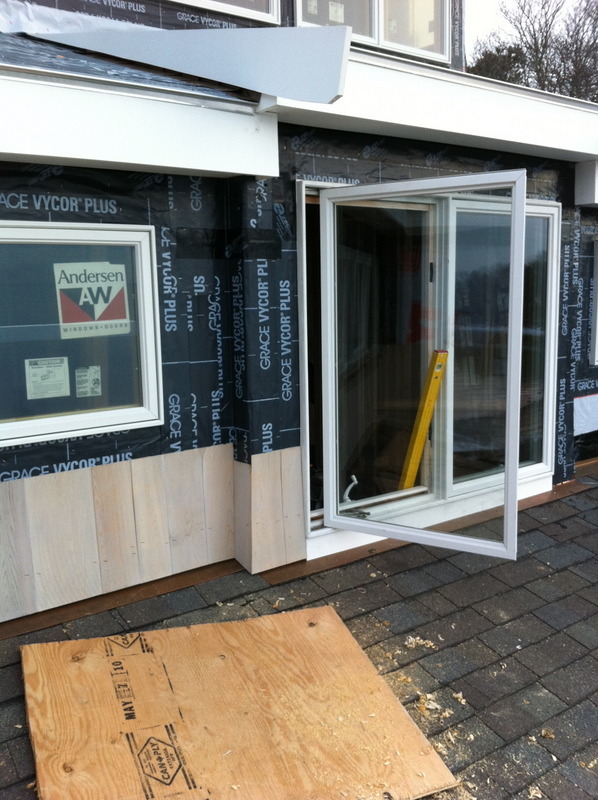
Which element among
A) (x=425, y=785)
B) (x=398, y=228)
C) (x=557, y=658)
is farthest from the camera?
(x=398, y=228)

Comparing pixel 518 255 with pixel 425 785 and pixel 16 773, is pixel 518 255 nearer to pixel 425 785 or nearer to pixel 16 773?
pixel 425 785

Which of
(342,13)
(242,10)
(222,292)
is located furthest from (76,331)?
(342,13)

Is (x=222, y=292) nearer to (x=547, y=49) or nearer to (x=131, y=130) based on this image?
(x=131, y=130)

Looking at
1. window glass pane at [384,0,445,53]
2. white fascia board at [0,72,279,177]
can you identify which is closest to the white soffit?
white fascia board at [0,72,279,177]

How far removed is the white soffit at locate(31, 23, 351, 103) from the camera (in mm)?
2752

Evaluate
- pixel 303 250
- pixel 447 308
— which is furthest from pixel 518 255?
pixel 303 250

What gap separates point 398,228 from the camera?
406cm

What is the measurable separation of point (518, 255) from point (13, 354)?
2470 millimetres

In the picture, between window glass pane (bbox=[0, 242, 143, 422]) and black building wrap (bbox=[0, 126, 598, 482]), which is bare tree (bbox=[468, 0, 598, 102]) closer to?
black building wrap (bbox=[0, 126, 598, 482])

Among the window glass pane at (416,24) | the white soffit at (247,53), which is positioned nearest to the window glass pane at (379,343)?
the white soffit at (247,53)

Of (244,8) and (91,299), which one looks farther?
(244,8)

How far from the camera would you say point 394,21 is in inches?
179

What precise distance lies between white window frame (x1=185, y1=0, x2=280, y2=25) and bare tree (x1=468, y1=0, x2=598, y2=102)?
374 inches

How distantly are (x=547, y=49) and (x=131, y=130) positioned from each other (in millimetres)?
12287
